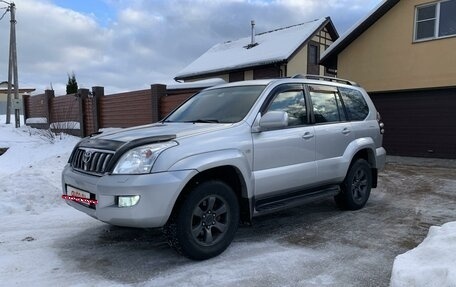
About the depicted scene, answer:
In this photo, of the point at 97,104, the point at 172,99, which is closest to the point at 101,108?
the point at 97,104

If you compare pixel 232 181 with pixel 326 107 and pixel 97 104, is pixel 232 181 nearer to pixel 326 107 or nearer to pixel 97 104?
pixel 326 107

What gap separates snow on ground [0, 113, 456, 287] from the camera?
3473 millimetres

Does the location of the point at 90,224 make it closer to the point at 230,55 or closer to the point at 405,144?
the point at 405,144

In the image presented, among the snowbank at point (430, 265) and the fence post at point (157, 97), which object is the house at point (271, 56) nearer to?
the fence post at point (157, 97)

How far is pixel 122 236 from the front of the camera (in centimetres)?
496

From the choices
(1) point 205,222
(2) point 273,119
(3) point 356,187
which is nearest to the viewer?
(1) point 205,222

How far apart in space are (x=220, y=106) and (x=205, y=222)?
1583 mm

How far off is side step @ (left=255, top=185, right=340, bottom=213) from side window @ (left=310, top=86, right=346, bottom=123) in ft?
3.12

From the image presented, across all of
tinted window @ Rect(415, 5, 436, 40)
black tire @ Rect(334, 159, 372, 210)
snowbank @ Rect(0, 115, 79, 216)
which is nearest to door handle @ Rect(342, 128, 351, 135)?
black tire @ Rect(334, 159, 372, 210)

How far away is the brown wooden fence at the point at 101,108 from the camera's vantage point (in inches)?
455

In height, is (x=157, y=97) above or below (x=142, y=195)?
above

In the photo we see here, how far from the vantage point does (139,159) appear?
382 centimetres

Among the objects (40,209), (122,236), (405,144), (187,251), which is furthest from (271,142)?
(405,144)

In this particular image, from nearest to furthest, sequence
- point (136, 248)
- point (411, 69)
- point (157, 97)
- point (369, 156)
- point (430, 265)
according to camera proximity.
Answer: point (430, 265), point (136, 248), point (369, 156), point (157, 97), point (411, 69)
